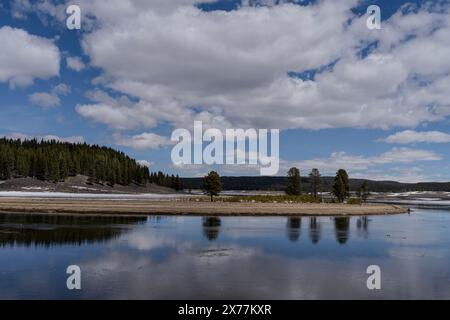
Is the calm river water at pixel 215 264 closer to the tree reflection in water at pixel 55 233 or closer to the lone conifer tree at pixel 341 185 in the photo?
the tree reflection in water at pixel 55 233

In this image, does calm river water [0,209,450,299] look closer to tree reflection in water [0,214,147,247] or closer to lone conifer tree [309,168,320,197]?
tree reflection in water [0,214,147,247]

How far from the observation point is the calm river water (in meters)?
22.5

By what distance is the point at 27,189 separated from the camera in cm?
17250

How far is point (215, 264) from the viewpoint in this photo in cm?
2973

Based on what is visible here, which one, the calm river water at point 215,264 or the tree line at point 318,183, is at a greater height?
the tree line at point 318,183

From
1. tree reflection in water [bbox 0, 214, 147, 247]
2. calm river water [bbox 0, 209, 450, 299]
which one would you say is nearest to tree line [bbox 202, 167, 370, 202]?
tree reflection in water [bbox 0, 214, 147, 247]

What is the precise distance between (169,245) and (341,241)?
668 inches

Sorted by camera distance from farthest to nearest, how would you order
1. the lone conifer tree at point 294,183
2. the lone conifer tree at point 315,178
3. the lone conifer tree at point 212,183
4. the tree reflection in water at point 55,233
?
the lone conifer tree at point 315,178, the lone conifer tree at point 294,183, the lone conifer tree at point 212,183, the tree reflection in water at point 55,233

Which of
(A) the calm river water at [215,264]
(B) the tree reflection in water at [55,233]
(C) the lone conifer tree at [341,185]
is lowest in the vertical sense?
(A) the calm river water at [215,264]

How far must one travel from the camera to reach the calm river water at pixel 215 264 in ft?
73.7

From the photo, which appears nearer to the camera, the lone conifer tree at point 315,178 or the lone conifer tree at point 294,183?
the lone conifer tree at point 294,183

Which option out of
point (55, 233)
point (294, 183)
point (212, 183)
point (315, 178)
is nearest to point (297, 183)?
point (294, 183)

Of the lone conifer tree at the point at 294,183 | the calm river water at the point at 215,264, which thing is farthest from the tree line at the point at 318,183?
the calm river water at the point at 215,264
